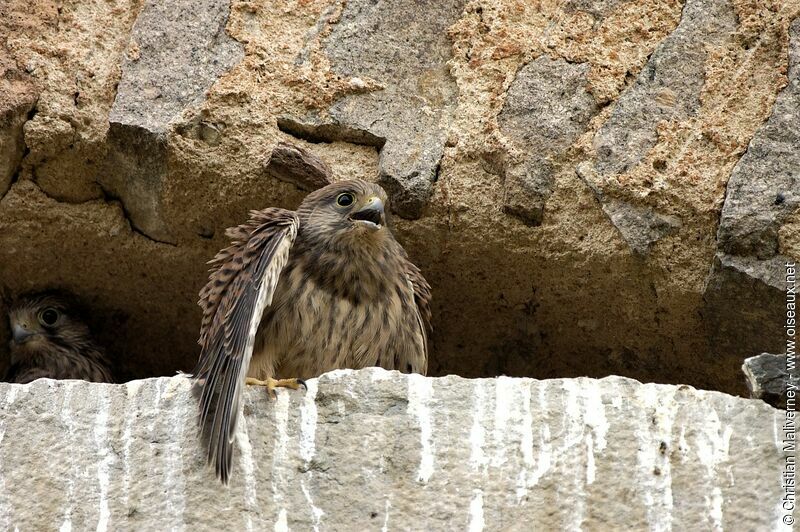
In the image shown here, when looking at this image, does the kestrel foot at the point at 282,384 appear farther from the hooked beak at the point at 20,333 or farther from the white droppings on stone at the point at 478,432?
the hooked beak at the point at 20,333

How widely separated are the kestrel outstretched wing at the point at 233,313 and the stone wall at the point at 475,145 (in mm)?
385

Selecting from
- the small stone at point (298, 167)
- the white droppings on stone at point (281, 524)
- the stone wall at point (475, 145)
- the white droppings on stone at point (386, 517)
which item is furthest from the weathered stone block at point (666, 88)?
the white droppings on stone at point (281, 524)

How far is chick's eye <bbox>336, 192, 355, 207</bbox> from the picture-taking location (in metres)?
4.02

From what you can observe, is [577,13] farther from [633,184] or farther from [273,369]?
[273,369]

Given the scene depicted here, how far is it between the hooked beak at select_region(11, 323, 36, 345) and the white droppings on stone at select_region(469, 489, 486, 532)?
2496 millimetres

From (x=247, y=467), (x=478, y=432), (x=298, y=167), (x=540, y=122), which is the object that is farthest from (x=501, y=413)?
(x=298, y=167)

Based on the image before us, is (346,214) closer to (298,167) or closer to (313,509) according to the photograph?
(298,167)

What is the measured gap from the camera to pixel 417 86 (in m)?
4.29

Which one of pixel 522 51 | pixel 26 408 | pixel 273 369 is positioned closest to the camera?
pixel 26 408

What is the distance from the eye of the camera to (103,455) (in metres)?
3.12

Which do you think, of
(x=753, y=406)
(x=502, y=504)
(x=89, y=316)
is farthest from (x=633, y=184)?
(x=89, y=316)

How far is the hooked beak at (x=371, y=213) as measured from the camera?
12.9ft

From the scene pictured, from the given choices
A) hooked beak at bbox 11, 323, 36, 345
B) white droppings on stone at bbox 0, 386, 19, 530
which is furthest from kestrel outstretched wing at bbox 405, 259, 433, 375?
hooked beak at bbox 11, 323, 36, 345

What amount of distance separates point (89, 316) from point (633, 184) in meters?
2.28
